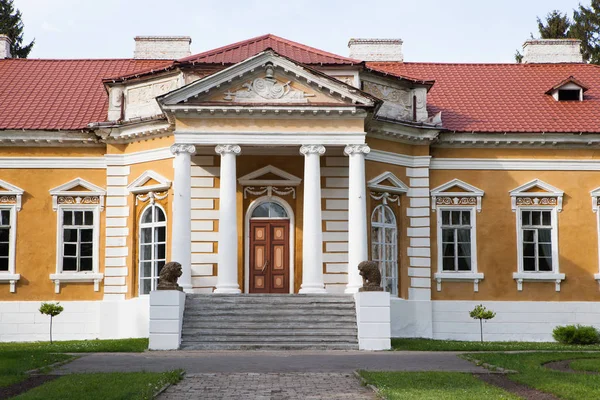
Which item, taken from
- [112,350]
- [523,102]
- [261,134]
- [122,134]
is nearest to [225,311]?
A: [112,350]

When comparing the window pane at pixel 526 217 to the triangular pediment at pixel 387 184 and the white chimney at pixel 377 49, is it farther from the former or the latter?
the white chimney at pixel 377 49

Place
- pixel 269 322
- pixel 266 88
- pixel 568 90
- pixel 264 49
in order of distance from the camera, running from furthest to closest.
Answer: pixel 568 90 → pixel 264 49 → pixel 266 88 → pixel 269 322

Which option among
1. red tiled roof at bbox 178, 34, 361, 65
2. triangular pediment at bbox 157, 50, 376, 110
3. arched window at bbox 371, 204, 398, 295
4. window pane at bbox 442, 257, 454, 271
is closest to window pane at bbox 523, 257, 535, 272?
window pane at bbox 442, 257, 454, 271

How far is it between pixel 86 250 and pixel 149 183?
279cm

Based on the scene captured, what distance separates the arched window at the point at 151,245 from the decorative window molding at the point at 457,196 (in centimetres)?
759

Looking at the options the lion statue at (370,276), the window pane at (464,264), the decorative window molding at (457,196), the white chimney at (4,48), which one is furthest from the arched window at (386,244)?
the white chimney at (4,48)

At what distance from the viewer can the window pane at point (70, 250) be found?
2494 cm

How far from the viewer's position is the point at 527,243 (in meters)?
25.1

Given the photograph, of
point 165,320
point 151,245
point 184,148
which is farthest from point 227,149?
point 165,320

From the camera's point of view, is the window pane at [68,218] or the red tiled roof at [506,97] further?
the red tiled roof at [506,97]

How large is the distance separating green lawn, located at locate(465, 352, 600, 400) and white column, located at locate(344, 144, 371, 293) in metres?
4.74

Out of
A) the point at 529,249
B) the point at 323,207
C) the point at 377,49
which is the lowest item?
the point at 529,249

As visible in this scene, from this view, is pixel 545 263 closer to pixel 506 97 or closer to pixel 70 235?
pixel 506 97

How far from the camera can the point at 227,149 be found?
21516 mm
